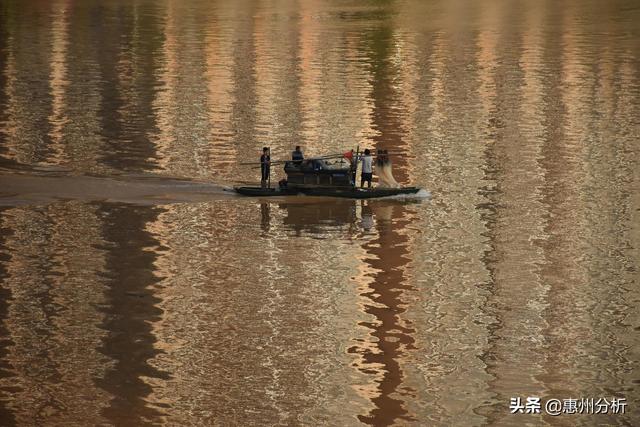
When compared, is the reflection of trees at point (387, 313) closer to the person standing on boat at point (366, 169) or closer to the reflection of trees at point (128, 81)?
the person standing on boat at point (366, 169)

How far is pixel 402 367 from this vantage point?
1048 inches

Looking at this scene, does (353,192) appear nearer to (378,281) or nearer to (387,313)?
(378,281)

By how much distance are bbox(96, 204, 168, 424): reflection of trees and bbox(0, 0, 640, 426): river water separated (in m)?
0.07

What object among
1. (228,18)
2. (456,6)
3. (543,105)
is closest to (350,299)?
(543,105)

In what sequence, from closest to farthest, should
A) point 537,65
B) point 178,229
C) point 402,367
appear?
point 402,367, point 178,229, point 537,65

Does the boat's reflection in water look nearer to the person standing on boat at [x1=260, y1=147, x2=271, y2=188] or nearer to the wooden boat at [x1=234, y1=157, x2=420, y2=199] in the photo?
the wooden boat at [x1=234, y1=157, x2=420, y2=199]

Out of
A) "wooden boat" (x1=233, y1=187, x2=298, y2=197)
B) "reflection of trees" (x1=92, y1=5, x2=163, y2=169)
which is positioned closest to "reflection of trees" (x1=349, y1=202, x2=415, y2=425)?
"wooden boat" (x1=233, y1=187, x2=298, y2=197)

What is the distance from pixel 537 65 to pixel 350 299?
143 ft

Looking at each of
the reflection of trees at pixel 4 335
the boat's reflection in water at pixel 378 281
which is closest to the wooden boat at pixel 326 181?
the boat's reflection in water at pixel 378 281

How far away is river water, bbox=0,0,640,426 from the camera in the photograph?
84.1 ft

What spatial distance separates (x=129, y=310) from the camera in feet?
98.0

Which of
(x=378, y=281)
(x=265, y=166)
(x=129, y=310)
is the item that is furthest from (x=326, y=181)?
(x=129, y=310)

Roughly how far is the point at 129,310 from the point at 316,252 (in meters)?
6.09

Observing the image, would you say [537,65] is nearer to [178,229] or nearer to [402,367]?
[178,229]
